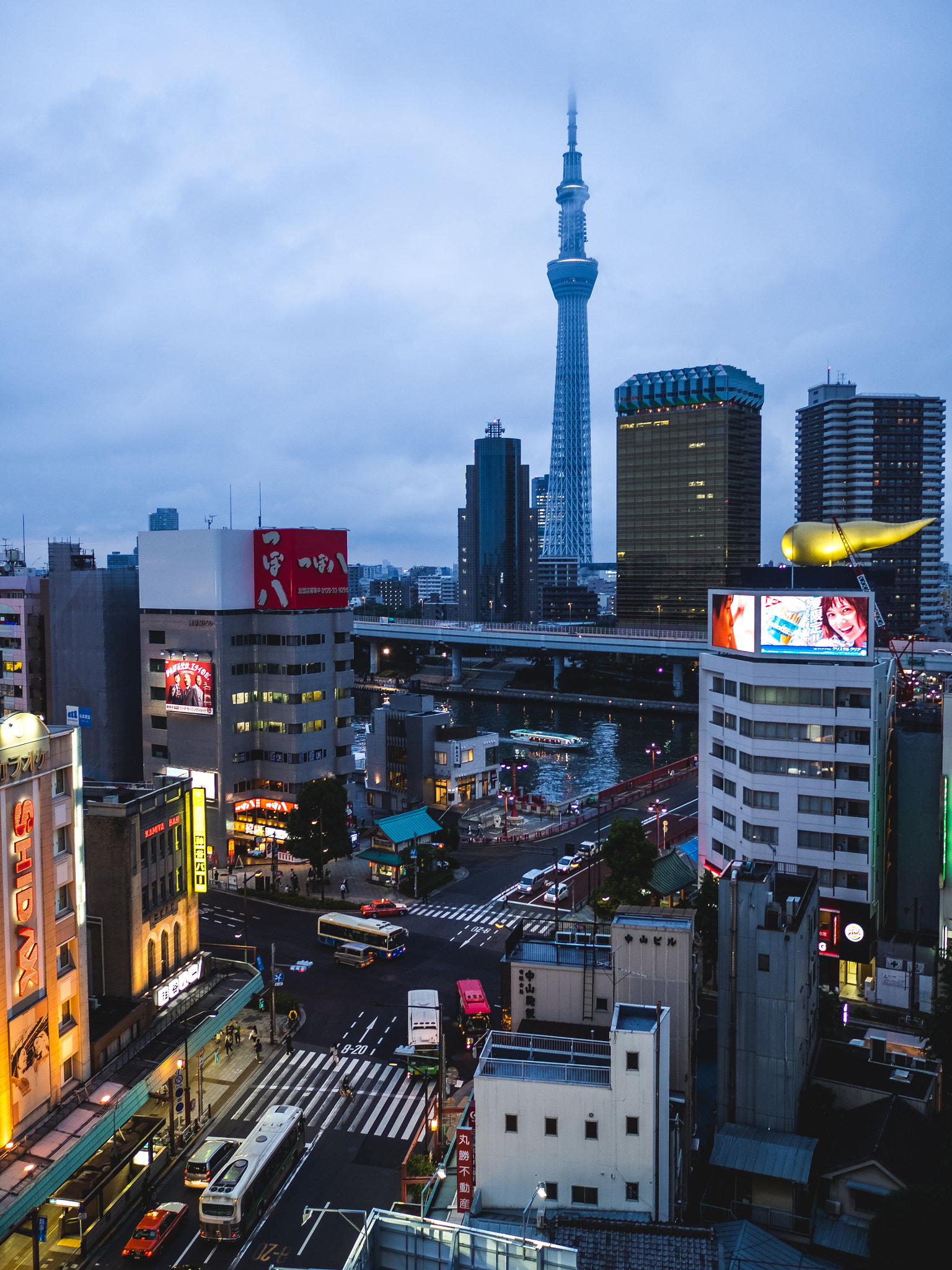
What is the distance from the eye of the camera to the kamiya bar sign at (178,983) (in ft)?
114

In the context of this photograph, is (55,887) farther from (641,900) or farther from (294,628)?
(294,628)

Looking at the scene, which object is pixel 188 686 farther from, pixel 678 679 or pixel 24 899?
pixel 678 679

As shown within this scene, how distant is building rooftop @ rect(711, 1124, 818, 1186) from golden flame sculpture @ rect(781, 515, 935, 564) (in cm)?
3376

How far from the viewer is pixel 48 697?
7881 cm

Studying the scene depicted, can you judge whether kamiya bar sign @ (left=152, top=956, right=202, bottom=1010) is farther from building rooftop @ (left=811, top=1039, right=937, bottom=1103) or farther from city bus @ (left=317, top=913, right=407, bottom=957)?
building rooftop @ (left=811, top=1039, right=937, bottom=1103)


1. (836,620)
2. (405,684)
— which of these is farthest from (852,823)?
(405,684)

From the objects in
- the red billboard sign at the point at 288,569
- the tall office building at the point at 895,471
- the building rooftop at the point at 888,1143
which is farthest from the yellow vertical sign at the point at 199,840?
the tall office building at the point at 895,471

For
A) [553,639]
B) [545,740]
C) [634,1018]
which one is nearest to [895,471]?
[553,639]

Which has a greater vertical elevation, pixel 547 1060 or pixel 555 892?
pixel 547 1060

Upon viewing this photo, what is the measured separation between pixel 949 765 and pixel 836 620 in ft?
27.8

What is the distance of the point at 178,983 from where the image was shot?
3588cm

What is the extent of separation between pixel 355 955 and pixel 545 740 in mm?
73407

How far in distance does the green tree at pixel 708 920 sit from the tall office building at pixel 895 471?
160838mm

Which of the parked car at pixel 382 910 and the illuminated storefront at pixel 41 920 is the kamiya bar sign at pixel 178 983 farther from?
the parked car at pixel 382 910
